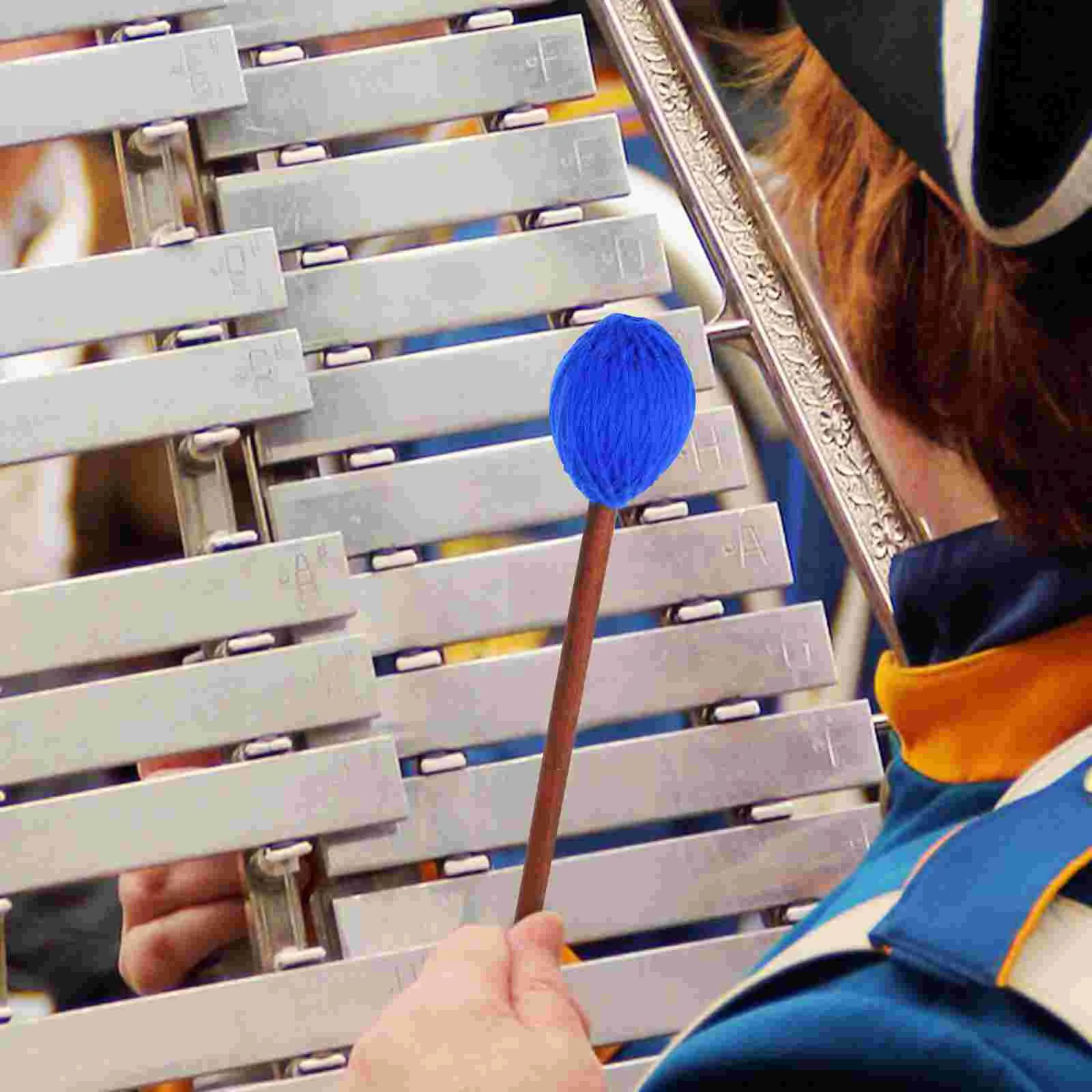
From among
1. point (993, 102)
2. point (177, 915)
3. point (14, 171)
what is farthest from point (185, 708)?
point (14, 171)

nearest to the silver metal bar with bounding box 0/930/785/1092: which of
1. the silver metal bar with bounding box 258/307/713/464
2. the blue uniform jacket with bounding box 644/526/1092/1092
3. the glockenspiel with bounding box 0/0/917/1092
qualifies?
the glockenspiel with bounding box 0/0/917/1092

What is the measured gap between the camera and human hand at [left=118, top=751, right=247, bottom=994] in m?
1.41

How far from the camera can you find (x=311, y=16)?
1433 mm

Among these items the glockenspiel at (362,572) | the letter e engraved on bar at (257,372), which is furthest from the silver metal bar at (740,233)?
the letter e engraved on bar at (257,372)

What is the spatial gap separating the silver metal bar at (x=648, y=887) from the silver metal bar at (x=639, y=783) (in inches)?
0.9

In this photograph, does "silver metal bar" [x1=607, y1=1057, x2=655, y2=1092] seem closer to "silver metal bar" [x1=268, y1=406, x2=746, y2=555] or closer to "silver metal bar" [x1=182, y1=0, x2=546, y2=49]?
"silver metal bar" [x1=268, y1=406, x2=746, y2=555]

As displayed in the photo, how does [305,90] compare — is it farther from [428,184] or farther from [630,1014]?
[630,1014]

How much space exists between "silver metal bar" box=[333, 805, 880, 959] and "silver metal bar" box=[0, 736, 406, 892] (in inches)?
2.9

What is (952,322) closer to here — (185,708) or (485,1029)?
(485,1029)

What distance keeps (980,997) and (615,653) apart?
2.32 feet

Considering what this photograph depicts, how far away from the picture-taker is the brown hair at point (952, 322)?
0.86m

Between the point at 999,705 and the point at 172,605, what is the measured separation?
664 mm

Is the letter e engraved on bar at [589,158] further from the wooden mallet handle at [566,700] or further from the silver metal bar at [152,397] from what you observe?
the wooden mallet handle at [566,700]

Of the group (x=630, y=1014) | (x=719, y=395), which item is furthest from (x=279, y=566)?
(x=719, y=395)
